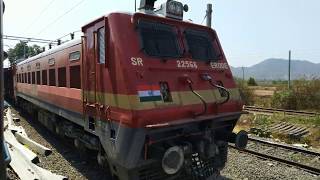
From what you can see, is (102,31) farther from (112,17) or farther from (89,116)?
(89,116)

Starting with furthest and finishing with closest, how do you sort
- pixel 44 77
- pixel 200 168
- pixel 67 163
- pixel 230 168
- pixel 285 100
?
pixel 285 100
pixel 44 77
pixel 67 163
pixel 230 168
pixel 200 168

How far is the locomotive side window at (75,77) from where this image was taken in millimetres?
7578

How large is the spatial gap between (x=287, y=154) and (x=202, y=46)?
15.1ft

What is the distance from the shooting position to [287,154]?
1005 cm

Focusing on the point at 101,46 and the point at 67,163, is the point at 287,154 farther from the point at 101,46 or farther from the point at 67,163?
the point at 101,46

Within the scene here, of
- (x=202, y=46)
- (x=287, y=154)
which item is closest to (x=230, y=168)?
(x=287, y=154)

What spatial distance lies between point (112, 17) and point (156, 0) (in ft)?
4.44

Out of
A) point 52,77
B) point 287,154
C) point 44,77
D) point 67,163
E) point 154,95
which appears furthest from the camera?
point 44,77

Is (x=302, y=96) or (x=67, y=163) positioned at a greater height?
(x=302, y=96)

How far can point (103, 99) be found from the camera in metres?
6.27

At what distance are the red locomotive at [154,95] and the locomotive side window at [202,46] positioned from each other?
2 cm

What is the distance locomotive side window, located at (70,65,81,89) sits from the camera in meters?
7.58

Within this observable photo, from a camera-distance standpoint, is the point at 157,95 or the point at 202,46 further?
the point at 202,46

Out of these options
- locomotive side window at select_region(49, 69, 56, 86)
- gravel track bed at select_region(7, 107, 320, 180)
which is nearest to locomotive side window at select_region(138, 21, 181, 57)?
gravel track bed at select_region(7, 107, 320, 180)
